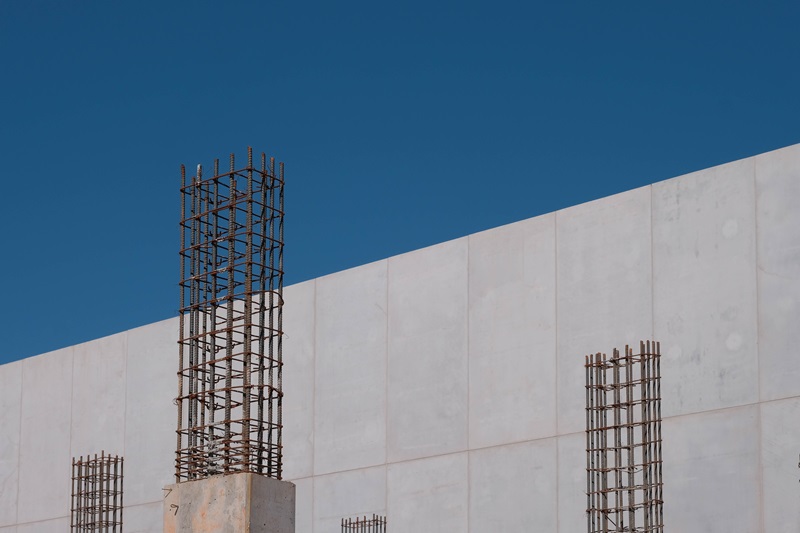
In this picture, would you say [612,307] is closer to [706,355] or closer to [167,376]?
[706,355]

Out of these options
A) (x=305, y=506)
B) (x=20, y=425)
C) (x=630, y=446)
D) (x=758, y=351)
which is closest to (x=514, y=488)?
(x=758, y=351)

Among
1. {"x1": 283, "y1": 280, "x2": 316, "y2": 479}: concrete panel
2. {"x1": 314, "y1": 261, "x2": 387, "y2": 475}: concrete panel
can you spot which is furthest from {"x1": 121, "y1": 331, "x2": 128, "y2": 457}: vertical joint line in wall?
{"x1": 314, "y1": 261, "x2": 387, "y2": 475}: concrete panel

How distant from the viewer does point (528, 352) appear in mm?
31141

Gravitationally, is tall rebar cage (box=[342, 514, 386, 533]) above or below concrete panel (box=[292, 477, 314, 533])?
below

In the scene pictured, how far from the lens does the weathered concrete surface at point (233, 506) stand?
18.8 meters

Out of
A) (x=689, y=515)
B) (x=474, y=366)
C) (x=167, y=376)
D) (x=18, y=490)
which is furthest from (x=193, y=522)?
(x=18, y=490)

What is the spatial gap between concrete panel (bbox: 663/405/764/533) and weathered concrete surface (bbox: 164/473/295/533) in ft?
34.1

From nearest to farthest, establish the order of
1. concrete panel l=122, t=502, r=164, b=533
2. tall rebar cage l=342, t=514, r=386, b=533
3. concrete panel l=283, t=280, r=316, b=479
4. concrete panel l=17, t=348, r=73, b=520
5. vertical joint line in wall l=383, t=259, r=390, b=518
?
1. tall rebar cage l=342, t=514, r=386, b=533
2. vertical joint line in wall l=383, t=259, r=390, b=518
3. concrete panel l=283, t=280, r=316, b=479
4. concrete panel l=122, t=502, r=164, b=533
5. concrete panel l=17, t=348, r=73, b=520

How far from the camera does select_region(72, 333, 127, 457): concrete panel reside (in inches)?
1583

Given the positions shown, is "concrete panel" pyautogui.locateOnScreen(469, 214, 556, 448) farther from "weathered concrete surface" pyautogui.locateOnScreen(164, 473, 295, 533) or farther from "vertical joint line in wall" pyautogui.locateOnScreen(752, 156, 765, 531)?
"weathered concrete surface" pyautogui.locateOnScreen(164, 473, 295, 533)

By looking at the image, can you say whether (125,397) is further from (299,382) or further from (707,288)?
(707,288)

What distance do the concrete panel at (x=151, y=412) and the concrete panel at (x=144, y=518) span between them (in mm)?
174

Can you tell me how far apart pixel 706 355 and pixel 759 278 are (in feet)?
5.59

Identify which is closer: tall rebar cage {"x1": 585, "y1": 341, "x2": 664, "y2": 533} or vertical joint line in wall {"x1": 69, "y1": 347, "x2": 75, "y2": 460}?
tall rebar cage {"x1": 585, "y1": 341, "x2": 664, "y2": 533}
